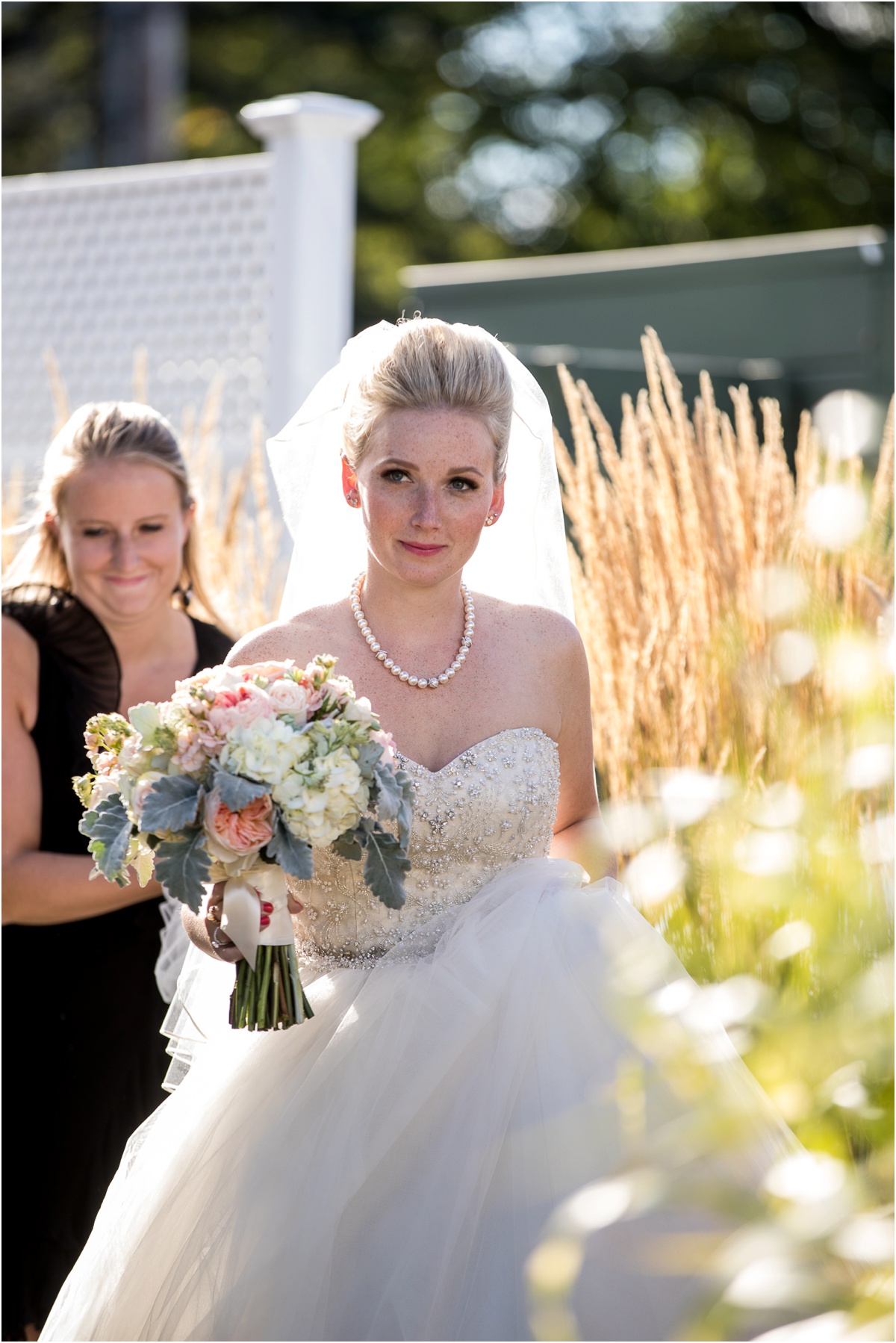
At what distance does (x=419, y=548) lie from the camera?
2.11 metres

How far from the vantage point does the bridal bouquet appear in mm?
1699

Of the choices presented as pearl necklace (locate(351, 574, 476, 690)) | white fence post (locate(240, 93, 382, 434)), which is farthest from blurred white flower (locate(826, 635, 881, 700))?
white fence post (locate(240, 93, 382, 434))

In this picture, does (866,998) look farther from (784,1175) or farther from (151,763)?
(151,763)

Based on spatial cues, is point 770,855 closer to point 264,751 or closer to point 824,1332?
point 824,1332

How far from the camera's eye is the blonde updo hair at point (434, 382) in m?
2.10

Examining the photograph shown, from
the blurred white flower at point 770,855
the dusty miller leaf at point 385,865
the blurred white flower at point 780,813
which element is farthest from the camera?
the dusty miller leaf at point 385,865

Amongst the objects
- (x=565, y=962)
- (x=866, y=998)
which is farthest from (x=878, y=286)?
(x=866, y=998)

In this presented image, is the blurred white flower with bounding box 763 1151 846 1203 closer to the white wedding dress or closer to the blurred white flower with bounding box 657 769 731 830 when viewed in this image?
the blurred white flower with bounding box 657 769 731 830

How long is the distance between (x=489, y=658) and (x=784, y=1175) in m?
1.65

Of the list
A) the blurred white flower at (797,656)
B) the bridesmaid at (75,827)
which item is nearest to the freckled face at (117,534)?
the bridesmaid at (75,827)

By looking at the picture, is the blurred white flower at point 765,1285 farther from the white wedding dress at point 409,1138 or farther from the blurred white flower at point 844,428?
the blurred white flower at point 844,428

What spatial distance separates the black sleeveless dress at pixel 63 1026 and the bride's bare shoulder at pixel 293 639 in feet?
2.23

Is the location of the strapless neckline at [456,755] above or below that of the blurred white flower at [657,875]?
below

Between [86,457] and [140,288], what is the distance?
373 centimetres
